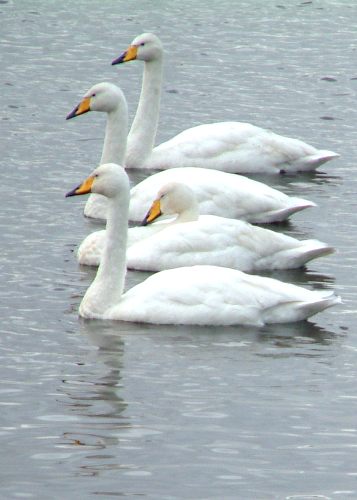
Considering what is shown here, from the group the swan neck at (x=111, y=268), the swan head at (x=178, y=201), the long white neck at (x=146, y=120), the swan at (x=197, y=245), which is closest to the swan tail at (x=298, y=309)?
the swan neck at (x=111, y=268)

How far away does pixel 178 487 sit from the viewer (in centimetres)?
941

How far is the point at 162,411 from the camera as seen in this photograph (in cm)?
1070

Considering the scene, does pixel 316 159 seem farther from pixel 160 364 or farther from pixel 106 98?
pixel 160 364

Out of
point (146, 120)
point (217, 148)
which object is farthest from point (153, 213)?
point (146, 120)

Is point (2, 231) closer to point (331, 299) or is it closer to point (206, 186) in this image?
point (206, 186)

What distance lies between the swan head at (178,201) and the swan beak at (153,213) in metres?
0.02

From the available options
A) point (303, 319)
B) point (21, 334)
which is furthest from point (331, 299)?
point (21, 334)

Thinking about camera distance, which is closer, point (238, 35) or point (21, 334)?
point (21, 334)

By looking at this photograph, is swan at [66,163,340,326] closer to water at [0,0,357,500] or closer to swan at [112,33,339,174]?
water at [0,0,357,500]

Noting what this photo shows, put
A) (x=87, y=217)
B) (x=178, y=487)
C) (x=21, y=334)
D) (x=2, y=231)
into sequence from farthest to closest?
(x=87, y=217) → (x=2, y=231) → (x=21, y=334) → (x=178, y=487)

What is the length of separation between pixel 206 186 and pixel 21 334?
13.2 feet

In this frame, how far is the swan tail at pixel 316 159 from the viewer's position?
62.3 feet

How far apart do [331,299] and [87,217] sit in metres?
4.63

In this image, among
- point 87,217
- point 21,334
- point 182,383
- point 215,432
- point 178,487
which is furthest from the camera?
point 87,217
